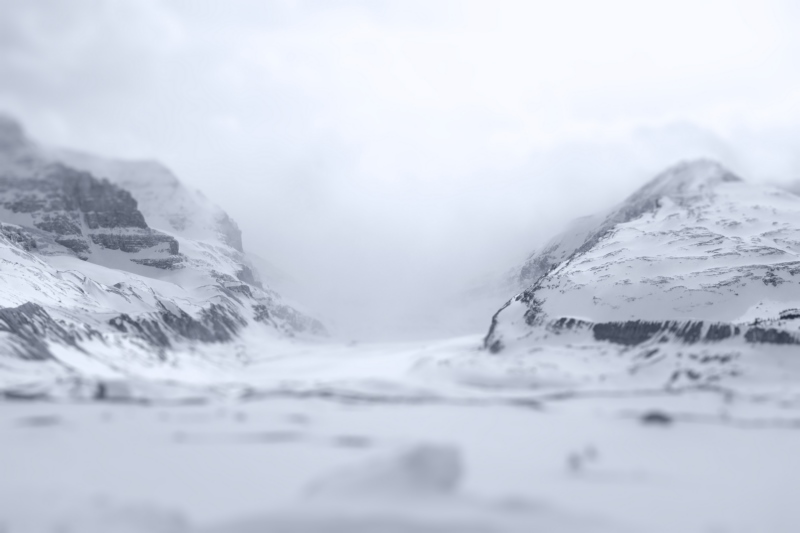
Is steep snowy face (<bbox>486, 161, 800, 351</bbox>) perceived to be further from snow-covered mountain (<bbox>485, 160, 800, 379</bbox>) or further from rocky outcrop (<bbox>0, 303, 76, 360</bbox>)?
rocky outcrop (<bbox>0, 303, 76, 360</bbox>)

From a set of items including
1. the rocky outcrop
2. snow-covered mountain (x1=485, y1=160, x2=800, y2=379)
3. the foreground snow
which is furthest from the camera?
snow-covered mountain (x1=485, y1=160, x2=800, y2=379)

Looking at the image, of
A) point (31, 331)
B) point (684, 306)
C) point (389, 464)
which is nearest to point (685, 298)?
point (684, 306)

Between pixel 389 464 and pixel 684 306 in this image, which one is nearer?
pixel 389 464

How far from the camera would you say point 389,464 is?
49.5 meters

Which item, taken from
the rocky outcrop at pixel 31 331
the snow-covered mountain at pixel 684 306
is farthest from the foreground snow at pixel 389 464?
the snow-covered mountain at pixel 684 306

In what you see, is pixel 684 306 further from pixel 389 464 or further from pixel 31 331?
pixel 31 331

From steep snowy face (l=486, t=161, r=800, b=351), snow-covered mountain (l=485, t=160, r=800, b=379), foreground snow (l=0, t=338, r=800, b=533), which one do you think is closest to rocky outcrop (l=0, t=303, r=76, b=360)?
foreground snow (l=0, t=338, r=800, b=533)

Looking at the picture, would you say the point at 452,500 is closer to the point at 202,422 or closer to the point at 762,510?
the point at 762,510

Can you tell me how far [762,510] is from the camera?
174 ft

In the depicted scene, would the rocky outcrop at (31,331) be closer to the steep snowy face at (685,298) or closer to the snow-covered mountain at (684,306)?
the snow-covered mountain at (684,306)

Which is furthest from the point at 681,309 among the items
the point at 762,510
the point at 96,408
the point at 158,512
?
the point at 158,512

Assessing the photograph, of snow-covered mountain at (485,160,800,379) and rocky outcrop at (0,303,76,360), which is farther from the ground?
snow-covered mountain at (485,160,800,379)

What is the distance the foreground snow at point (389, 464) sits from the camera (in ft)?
156

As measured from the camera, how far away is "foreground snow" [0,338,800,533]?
Result: 47438 mm
